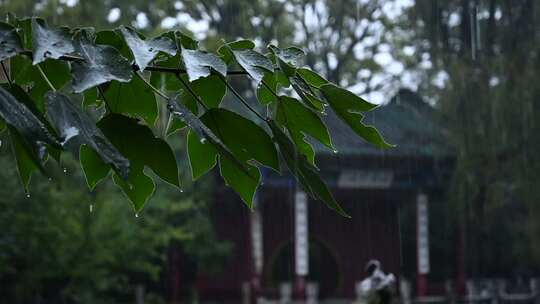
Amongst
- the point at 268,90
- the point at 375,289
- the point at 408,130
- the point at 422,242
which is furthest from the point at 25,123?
the point at 422,242

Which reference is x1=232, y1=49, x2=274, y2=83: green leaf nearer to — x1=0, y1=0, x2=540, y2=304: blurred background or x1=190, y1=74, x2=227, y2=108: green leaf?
x1=190, y1=74, x2=227, y2=108: green leaf

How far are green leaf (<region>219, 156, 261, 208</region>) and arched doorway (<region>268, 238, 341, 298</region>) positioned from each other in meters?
18.9

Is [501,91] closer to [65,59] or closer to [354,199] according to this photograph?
[354,199]

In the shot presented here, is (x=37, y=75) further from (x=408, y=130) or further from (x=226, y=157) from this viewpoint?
(x=408, y=130)

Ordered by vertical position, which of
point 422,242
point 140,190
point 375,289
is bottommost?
point 375,289

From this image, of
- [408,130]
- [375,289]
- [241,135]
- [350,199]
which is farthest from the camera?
[350,199]

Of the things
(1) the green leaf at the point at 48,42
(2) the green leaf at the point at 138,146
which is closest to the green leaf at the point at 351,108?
(2) the green leaf at the point at 138,146

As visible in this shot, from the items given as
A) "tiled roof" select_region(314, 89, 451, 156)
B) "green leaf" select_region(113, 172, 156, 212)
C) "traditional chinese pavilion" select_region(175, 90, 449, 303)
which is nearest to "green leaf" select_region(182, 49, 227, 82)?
"green leaf" select_region(113, 172, 156, 212)

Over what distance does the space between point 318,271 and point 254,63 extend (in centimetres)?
1999

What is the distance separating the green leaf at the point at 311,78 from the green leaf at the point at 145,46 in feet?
0.61

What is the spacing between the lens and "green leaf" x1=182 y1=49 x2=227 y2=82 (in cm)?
112

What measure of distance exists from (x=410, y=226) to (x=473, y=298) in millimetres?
2743

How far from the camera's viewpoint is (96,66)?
1063 mm

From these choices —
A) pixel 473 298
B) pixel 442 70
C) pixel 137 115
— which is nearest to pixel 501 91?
pixel 442 70
